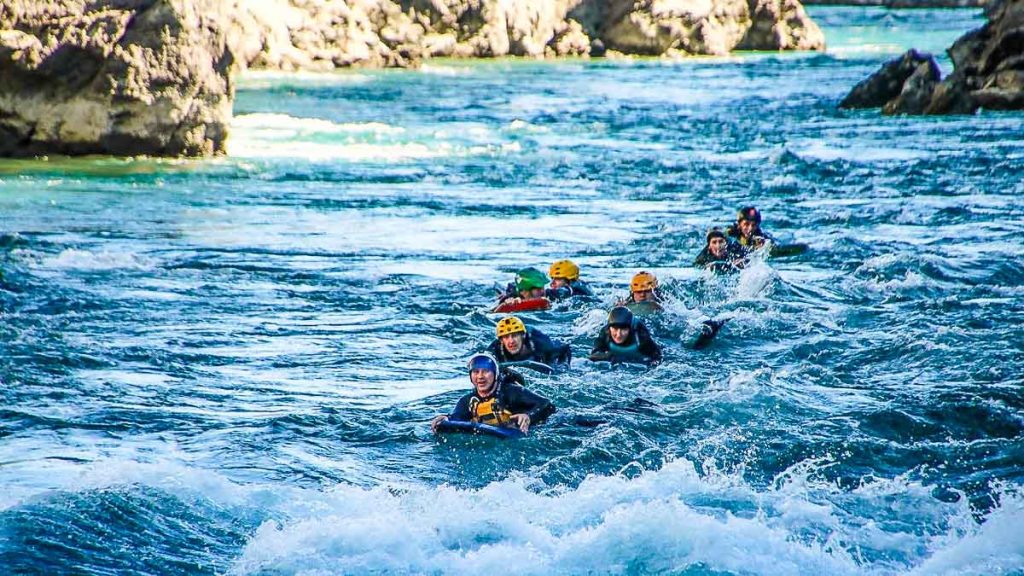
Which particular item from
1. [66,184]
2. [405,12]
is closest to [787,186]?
[66,184]

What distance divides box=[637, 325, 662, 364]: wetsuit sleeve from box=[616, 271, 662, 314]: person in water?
1.94 metres

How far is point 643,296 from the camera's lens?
17.7 meters

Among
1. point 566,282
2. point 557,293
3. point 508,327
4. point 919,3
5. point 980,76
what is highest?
point 919,3

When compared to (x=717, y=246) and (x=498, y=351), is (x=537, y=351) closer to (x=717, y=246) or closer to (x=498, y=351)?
(x=498, y=351)

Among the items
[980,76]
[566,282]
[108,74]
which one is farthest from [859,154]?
[108,74]

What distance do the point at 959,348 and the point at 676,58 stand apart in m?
65.3

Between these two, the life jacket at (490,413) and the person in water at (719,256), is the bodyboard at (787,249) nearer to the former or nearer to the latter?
the person in water at (719,256)

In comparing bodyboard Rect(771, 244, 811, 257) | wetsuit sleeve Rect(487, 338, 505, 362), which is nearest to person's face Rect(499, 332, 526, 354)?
wetsuit sleeve Rect(487, 338, 505, 362)

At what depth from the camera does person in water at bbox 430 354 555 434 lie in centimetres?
1295

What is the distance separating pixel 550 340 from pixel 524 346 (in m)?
0.51

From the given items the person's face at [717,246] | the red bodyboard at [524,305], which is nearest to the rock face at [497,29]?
the person's face at [717,246]

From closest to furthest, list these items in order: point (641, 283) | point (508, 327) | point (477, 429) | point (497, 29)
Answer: point (477, 429), point (508, 327), point (641, 283), point (497, 29)

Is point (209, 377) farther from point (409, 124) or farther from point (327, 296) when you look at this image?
point (409, 124)

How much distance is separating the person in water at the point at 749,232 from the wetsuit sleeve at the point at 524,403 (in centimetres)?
878
